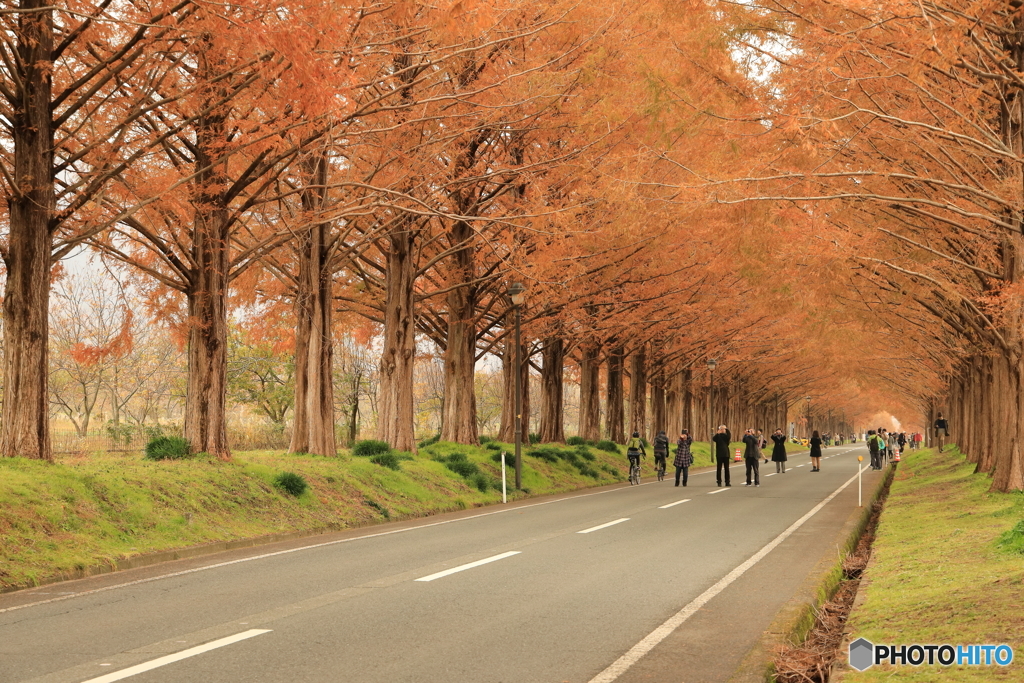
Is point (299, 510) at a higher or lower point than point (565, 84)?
lower

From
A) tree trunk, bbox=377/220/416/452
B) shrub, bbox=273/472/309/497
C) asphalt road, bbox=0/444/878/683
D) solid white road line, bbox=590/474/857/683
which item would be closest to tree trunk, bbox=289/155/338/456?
tree trunk, bbox=377/220/416/452

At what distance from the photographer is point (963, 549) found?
36.3 ft

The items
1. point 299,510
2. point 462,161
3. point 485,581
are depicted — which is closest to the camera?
point 485,581

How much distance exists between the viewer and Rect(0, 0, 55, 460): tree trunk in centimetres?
1275

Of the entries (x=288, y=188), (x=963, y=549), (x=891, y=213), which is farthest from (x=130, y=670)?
(x=288, y=188)

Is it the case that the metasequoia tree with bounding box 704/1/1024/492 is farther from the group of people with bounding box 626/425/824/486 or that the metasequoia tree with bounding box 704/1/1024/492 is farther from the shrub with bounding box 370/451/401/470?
the shrub with bounding box 370/451/401/470

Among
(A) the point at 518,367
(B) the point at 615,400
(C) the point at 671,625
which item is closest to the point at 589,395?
(B) the point at 615,400

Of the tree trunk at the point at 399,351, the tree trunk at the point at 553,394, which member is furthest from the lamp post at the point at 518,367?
the tree trunk at the point at 553,394

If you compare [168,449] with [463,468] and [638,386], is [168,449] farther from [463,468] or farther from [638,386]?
[638,386]

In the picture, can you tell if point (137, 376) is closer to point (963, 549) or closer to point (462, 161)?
point (462, 161)

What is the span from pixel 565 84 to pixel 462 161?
530cm

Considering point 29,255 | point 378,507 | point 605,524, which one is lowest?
point 605,524

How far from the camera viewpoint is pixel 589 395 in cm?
3891

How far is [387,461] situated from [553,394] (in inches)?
599
